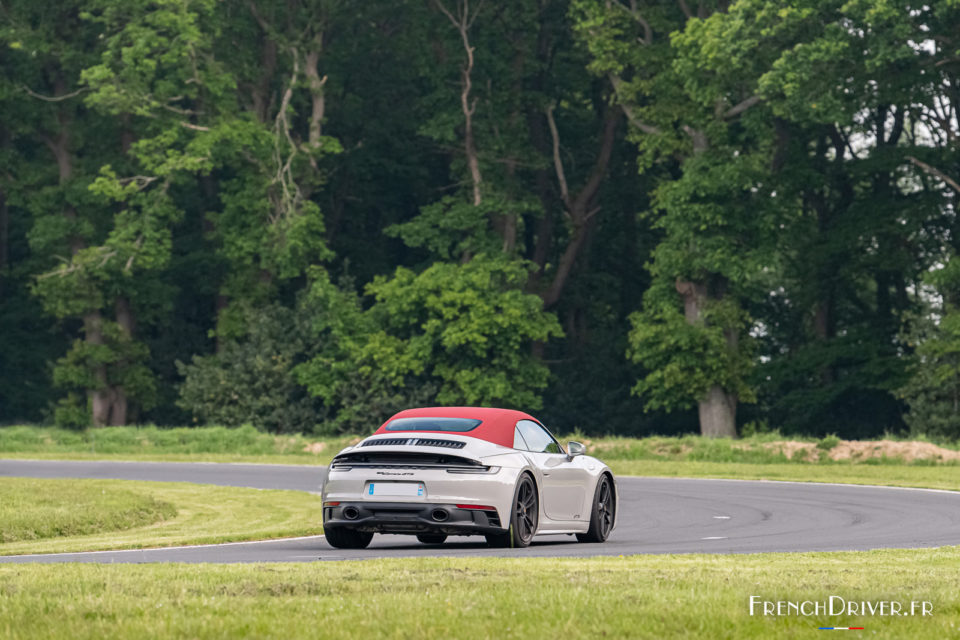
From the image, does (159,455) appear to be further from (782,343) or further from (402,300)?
(782,343)

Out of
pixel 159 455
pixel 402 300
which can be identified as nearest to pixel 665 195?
pixel 402 300

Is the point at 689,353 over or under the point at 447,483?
over

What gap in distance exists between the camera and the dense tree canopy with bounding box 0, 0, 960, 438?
4812 cm

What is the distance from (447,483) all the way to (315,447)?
2709 cm

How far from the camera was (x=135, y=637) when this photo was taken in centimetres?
857

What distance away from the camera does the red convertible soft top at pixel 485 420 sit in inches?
600

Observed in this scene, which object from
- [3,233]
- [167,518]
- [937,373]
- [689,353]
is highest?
[3,233]

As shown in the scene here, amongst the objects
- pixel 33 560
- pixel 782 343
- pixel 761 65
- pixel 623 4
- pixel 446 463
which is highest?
pixel 623 4

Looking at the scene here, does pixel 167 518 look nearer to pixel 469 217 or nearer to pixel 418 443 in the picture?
pixel 418 443

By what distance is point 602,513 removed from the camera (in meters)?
16.9

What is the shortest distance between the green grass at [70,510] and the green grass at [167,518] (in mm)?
13

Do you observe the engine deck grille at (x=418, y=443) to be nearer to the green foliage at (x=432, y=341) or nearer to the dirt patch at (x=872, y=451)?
the dirt patch at (x=872, y=451)

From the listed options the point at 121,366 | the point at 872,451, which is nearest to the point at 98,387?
the point at 121,366

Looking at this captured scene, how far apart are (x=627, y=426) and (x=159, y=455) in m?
21.5
